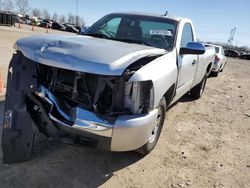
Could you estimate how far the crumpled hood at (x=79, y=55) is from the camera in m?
2.72

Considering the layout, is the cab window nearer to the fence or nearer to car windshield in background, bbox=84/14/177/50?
car windshield in background, bbox=84/14/177/50

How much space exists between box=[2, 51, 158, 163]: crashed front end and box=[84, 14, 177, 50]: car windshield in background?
4.67 ft

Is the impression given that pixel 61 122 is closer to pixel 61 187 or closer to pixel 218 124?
pixel 61 187

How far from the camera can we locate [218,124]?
5566mm

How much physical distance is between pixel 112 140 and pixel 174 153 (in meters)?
1.47

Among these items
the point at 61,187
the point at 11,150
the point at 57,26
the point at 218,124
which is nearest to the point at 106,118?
the point at 61,187

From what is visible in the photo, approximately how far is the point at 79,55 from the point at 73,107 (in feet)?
1.83

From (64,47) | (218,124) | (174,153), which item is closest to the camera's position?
(64,47)

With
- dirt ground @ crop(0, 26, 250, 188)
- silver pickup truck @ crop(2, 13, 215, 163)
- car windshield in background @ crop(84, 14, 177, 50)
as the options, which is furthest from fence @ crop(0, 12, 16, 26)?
silver pickup truck @ crop(2, 13, 215, 163)

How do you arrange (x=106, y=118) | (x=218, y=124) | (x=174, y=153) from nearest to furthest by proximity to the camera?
(x=106, y=118)
(x=174, y=153)
(x=218, y=124)

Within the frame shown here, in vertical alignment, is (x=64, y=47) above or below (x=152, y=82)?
above

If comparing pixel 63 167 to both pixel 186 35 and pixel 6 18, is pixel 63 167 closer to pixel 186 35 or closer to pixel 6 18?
pixel 186 35

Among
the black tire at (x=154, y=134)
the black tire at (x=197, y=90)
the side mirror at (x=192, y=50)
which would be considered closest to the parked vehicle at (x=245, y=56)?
the black tire at (x=197, y=90)

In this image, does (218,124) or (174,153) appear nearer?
(174,153)
